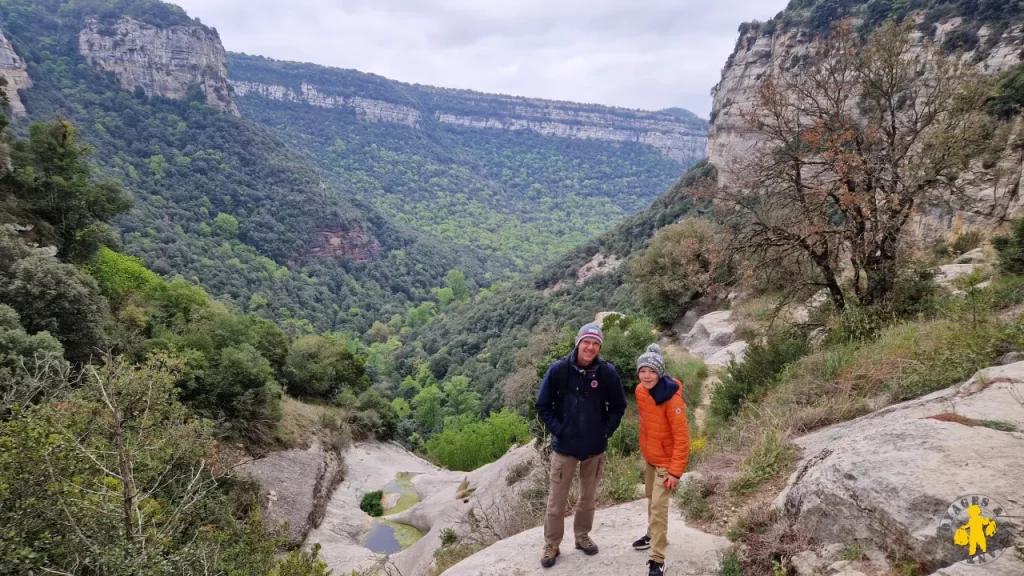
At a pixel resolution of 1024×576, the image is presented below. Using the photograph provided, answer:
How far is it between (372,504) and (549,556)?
16.4 meters

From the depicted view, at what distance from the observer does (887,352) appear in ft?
21.8

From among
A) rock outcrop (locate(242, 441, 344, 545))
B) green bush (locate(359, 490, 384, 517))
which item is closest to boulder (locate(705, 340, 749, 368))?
rock outcrop (locate(242, 441, 344, 545))

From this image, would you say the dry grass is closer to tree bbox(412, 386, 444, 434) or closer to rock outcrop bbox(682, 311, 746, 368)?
tree bbox(412, 386, 444, 434)

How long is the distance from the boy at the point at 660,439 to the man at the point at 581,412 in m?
0.27

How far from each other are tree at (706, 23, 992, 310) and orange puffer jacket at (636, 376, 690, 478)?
6.16m

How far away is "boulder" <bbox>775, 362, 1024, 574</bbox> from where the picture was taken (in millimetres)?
3254

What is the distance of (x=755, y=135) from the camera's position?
33.7m

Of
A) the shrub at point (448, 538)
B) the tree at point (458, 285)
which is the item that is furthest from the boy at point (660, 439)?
the tree at point (458, 285)

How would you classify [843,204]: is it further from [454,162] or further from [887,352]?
[454,162]

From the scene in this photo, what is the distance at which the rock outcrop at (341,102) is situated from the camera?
14588cm

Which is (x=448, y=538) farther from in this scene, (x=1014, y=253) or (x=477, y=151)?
(x=477, y=151)

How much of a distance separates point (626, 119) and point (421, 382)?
16822 centimetres

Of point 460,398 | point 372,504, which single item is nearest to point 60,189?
point 372,504

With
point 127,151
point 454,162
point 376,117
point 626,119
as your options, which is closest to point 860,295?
point 127,151
